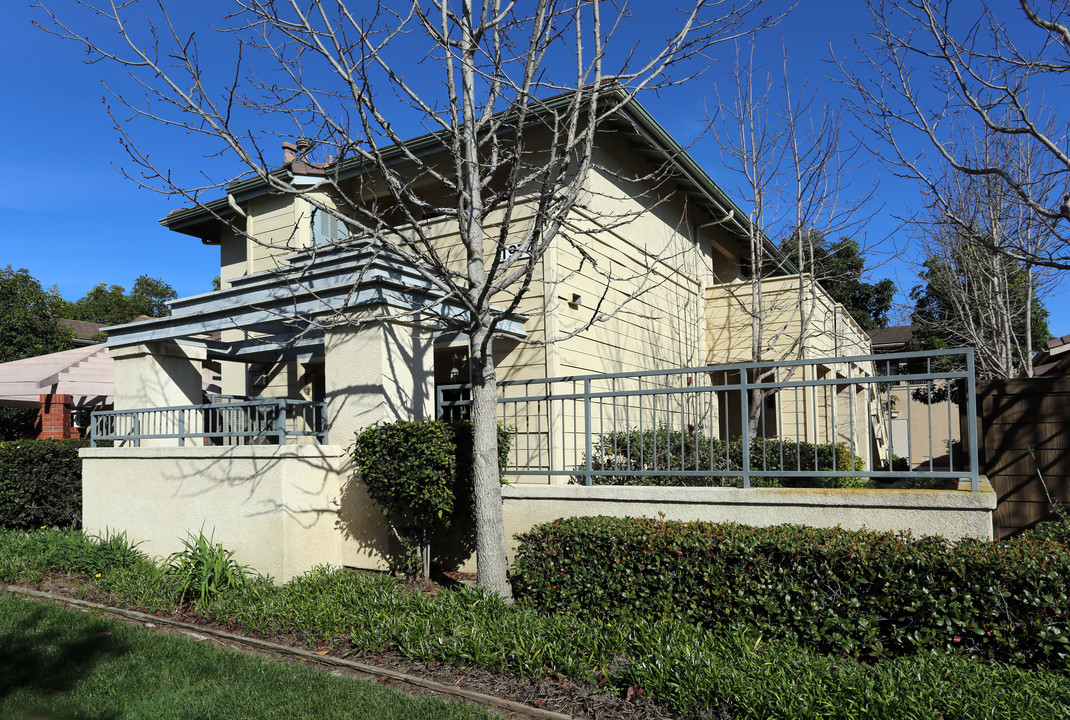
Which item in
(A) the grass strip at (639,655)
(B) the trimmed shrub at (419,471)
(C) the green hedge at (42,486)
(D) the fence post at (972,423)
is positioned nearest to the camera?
(A) the grass strip at (639,655)

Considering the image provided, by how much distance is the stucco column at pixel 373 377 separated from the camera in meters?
7.69

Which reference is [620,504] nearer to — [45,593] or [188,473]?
[188,473]

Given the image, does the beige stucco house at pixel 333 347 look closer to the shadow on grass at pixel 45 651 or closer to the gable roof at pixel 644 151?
the gable roof at pixel 644 151

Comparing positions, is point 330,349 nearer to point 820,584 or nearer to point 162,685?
point 162,685

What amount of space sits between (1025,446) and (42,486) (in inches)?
499

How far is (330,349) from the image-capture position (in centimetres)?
809

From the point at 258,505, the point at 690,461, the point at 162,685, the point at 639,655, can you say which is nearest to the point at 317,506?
the point at 258,505

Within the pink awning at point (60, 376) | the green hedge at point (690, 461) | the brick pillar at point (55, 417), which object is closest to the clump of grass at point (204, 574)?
the green hedge at point (690, 461)

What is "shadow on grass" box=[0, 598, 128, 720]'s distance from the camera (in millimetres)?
4809

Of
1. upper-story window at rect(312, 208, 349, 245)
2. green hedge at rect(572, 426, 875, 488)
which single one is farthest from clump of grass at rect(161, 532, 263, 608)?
upper-story window at rect(312, 208, 349, 245)

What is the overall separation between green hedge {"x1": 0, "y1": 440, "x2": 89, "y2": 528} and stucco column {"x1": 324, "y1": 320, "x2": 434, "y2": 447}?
520 centimetres

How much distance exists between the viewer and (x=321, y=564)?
7629 mm

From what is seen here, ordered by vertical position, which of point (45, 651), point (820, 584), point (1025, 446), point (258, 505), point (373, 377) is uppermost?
point (373, 377)

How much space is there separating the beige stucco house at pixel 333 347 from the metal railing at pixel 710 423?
0.86 ft
